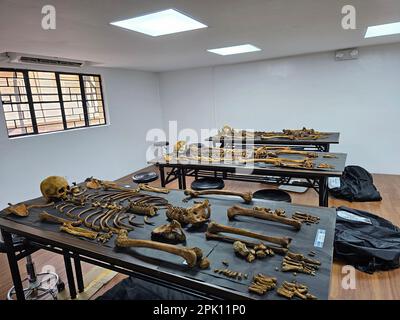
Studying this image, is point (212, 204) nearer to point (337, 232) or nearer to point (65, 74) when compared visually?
point (337, 232)

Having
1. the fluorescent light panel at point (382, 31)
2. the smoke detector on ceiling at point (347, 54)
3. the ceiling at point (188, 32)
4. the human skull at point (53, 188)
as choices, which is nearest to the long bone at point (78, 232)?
the human skull at point (53, 188)

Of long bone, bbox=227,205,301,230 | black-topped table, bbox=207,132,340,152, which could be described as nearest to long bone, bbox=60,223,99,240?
long bone, bbox=227,205,301,230

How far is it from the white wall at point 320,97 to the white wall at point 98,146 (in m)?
1.42

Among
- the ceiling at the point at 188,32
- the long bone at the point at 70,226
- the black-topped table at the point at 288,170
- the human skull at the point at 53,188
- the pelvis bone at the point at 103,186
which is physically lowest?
the black-topped table at the point at 288,170

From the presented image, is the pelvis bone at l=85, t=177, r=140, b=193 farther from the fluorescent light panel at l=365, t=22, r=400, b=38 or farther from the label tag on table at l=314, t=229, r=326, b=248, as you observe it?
the fluorescent light panel at l=365, t=22, r=400, b=38

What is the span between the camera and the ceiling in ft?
7.11

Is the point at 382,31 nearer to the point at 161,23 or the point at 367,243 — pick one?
the point at 367,243

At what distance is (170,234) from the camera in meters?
1.57

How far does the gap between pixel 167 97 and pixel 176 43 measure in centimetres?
406

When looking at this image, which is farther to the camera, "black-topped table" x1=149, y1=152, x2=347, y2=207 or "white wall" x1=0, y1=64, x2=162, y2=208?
"white wall" x1=0, y1=64, x2=162, y2=208

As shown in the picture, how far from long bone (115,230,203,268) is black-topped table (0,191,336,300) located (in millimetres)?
35

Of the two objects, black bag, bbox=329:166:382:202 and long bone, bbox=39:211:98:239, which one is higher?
long bone, bbox=39:211:98:239

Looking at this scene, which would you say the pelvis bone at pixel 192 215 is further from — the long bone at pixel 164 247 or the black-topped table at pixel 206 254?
the long bone at pixel 164 247

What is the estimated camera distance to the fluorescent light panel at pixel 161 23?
2.58 meters
